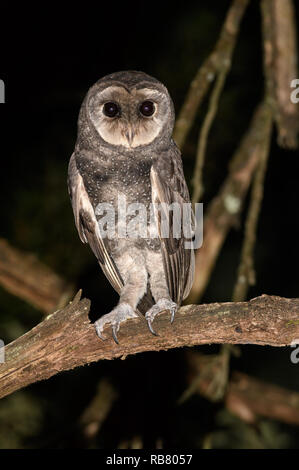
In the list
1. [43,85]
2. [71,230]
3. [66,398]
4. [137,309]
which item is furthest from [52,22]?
[66,398]

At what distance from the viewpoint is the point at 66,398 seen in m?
5.19

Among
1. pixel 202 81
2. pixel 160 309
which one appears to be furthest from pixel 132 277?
pixel 202 81

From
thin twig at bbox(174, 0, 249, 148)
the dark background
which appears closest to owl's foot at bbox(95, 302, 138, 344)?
thin twig at bbox(174, 0, 249, 148)

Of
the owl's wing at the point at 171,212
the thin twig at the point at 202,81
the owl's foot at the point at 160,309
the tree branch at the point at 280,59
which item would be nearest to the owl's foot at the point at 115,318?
the owl's foot at the point at 160,309

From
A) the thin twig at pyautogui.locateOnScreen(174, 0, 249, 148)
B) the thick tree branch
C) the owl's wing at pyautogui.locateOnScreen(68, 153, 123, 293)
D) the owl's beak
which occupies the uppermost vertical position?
the thin twig at pyautogui.locateOnScreen(174, 0, 249, 148)

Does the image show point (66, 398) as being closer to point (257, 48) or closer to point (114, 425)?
point (114, 425)

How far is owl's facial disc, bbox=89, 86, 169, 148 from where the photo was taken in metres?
3.15

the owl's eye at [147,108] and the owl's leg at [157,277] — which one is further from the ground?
the owl's eye at [147,108]

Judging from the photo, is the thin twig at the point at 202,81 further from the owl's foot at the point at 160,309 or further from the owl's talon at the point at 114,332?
the owl's talon at the point at 114,332

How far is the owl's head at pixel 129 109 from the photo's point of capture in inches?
123

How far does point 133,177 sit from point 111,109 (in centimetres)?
41

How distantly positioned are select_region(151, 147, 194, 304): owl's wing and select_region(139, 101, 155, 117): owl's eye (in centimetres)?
28

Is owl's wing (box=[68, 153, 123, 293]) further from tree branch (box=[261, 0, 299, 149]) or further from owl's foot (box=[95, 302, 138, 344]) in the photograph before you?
tree branch (box=[261, 0, 299, 149])

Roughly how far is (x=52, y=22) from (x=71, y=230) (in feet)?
6.24
